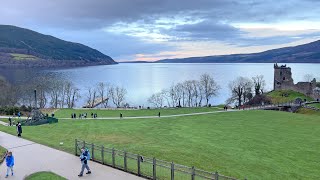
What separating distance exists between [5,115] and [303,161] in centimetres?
5512

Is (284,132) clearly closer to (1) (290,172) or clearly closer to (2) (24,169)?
(1) (290,172)

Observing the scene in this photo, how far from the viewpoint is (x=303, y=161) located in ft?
88.2

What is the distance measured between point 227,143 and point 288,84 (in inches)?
3486

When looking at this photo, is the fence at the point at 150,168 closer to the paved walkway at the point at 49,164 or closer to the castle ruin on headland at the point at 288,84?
the paved walkway at the point at 49,164

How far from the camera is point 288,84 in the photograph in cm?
11319

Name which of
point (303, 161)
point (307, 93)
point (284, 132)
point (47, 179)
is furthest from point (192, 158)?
point (307, 93)

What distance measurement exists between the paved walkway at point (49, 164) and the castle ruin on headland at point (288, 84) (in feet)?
305

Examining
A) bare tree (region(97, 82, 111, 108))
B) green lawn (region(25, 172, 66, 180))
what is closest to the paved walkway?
green lawn (region(25, 172, 66, 180))

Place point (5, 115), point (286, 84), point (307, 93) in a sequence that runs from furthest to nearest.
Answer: point (286, 84) → point (307, 93) → point (5, 115)

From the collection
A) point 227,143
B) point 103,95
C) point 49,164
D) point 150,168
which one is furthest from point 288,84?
point 49,164

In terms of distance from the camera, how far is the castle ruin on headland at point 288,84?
336ft

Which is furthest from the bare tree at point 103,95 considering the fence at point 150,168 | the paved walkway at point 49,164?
the fence at point 150,168

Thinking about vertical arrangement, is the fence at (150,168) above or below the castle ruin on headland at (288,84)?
below

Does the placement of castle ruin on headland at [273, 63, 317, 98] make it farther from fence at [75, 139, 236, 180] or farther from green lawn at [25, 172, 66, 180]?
green lawn at [25, 172, 66, 180]
